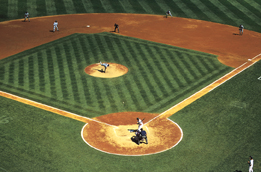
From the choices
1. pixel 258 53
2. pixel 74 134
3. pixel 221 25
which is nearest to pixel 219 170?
pixel 74 134

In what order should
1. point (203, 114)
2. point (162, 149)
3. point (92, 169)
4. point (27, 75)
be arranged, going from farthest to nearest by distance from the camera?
point (27, 75) < point (203, 114) < point (162, 149) < point (92, 169)

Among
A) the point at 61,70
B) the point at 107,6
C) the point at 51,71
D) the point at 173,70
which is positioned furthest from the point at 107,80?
the point at 107,6

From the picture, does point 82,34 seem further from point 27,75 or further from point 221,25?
point 221,25

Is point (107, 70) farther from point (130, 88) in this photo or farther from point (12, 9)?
point (12, 9)

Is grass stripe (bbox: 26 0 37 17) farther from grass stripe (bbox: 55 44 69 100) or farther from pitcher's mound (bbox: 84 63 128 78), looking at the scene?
pitcher's mound (bbox: 84 63 128 78)

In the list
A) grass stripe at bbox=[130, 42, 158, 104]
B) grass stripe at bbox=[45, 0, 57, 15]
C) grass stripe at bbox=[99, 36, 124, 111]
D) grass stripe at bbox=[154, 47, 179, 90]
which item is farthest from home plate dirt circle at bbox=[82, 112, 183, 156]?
grass stripe at bbox=[45, 0, 57, 15]
